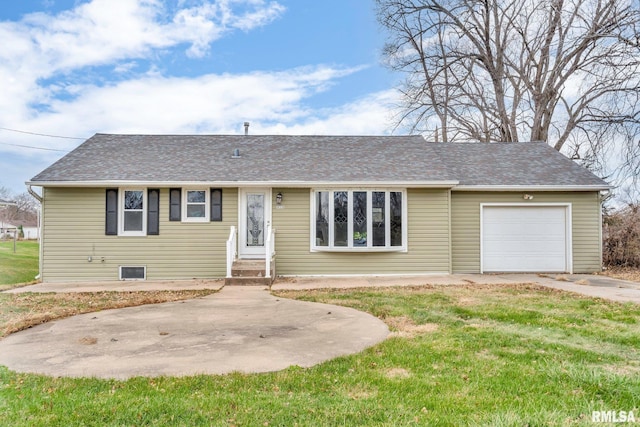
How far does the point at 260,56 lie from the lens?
1666 centimetres

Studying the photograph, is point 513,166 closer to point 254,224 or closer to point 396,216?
point 396,216

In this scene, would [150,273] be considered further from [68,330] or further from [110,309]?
[68,330]

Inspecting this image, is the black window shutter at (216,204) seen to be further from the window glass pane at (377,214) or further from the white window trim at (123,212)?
the window glass pane at (377,214)

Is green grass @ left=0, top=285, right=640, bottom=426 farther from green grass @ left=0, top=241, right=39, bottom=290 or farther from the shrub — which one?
green grass @ left=0, top=241, right=39, bottom=290

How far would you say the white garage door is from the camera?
38.3 ft

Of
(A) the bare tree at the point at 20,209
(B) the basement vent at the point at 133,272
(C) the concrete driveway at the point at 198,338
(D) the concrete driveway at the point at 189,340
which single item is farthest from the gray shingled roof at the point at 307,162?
(A) the bare tree at the point at 20,209

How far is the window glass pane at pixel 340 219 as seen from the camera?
10.9m

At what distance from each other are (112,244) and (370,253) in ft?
22.5

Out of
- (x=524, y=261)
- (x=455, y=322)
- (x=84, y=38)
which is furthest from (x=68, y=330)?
(x=524, y=261)

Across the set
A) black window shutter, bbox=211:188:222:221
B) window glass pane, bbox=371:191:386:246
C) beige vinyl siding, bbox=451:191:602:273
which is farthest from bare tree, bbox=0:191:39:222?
beige vinyl siding, bbox=451:191:602:273

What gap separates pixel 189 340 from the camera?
16.0 feet

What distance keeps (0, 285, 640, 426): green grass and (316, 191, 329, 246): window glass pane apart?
5.96 metres

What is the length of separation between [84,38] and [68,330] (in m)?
7.53

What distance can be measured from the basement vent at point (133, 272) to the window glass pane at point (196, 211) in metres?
1.86
